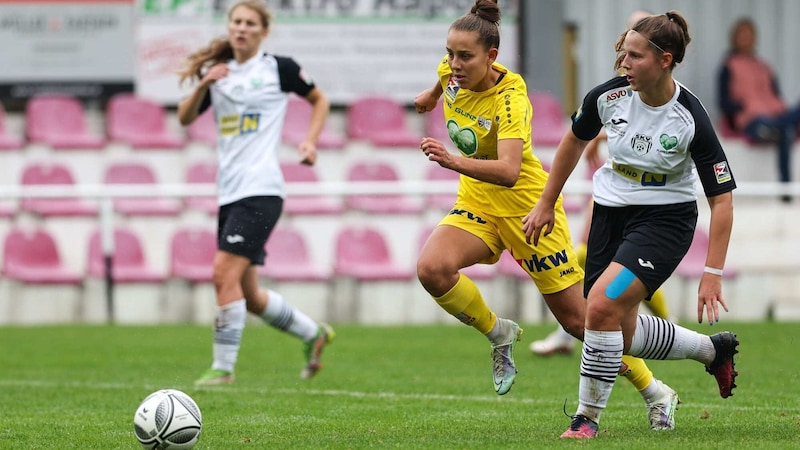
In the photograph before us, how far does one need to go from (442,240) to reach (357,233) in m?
7.99

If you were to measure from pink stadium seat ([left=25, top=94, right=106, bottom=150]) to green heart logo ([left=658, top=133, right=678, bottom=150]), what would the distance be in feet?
37.6

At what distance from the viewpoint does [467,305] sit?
695cm

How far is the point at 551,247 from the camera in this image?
6.88 m

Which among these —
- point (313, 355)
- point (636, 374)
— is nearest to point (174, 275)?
point (313, 355)

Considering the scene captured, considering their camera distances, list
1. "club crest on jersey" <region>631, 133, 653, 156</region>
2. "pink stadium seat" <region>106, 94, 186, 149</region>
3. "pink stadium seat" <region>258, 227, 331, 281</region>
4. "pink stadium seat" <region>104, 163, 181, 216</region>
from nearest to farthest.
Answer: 1. "club crest on jersey" <region>631, 133, 653, 156</region>
2. "pink stadium seat" <region>258, 227, 331, 281</region>
3. "pink stadium seat" <region>104, 163, 181, 216</region>
4. "pink stadium seat" <region>106, 94, 186, 149</region>

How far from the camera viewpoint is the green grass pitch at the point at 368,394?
20.1ft

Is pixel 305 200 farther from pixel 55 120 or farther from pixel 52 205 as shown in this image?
pixel 55 120

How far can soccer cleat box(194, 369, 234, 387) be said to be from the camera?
8727mm

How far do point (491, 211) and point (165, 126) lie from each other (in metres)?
10.7

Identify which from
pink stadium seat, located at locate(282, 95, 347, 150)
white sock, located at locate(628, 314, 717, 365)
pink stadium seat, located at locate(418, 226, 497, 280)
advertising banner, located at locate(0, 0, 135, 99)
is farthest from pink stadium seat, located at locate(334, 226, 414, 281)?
white sock, located at locate(628, 314, 717, 365)

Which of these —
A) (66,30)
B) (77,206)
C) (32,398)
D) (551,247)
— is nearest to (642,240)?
(551,247)

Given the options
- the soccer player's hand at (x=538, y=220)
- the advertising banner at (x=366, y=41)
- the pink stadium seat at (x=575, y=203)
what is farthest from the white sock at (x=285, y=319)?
the advertising banner at (x=366, y=41)

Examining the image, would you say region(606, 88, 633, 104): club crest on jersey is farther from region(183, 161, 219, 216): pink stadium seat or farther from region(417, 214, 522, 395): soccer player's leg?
region(183, 161, 219, 216): pink stadium seat

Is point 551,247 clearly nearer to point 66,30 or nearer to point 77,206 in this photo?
point 77,206
